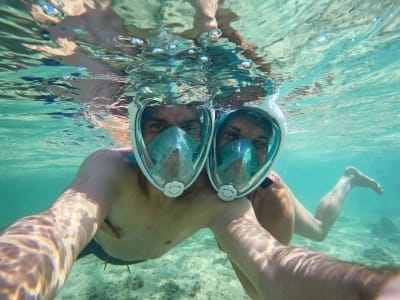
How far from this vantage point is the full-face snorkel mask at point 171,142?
3.78 metres

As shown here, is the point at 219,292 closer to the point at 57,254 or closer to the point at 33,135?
the point at 57,254

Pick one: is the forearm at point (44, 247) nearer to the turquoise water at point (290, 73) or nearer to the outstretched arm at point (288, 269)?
the outstretched arm at point (288, 269)

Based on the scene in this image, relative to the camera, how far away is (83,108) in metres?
12.0

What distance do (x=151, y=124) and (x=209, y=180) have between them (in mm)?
1274

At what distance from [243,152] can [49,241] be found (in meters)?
3.01

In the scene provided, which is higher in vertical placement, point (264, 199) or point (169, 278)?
point (264, 199)

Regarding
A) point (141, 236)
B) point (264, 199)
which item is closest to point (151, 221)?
point (141, 236)

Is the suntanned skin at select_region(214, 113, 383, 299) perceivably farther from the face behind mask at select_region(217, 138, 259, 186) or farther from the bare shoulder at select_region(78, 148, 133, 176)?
the bare shoulder at select_region(78, 148, 133, 176)

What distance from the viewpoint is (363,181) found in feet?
38.5

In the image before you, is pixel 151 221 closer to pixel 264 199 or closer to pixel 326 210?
pixel 264 199

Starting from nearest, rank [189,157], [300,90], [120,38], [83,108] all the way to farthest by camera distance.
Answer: [189,157] < [120,38] < [83,108] < [300,90]

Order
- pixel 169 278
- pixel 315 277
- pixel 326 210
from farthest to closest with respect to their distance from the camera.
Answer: pixel 169 278
pixel 326 210
pixel 315 277

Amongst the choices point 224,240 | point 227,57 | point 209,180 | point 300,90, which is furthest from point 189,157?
point 300,90

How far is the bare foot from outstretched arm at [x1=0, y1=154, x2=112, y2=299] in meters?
11.4
